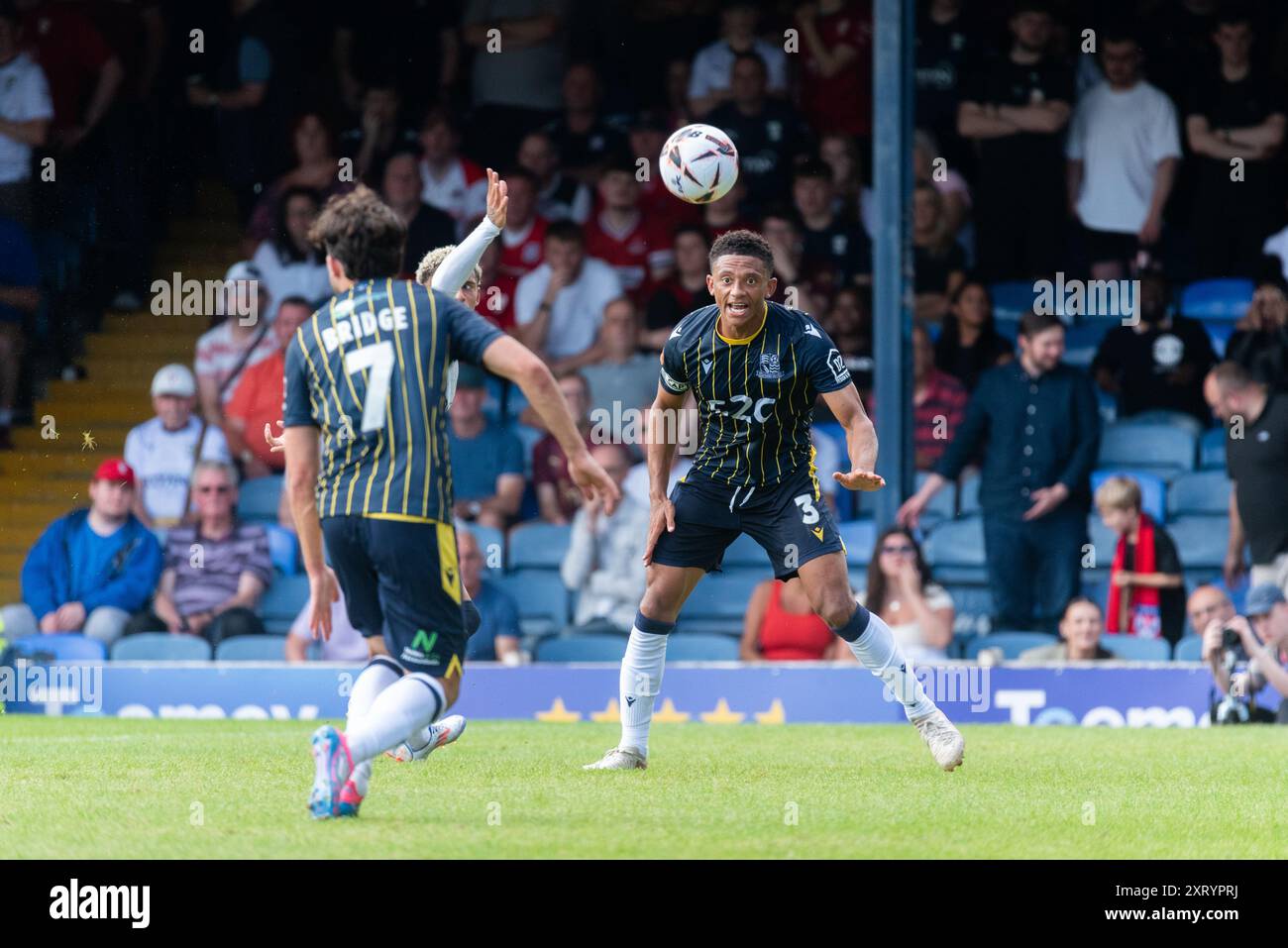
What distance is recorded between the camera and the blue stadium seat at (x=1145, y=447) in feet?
46.6

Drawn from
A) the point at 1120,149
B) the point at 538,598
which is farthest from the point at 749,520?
the point at 1120,149

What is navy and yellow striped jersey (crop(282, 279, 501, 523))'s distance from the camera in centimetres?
617

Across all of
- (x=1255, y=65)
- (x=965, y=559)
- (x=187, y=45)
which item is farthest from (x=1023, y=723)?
(x=187, y=45)

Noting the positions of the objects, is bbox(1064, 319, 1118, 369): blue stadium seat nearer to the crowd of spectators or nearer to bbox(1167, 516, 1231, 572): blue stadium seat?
the crowd of spectators

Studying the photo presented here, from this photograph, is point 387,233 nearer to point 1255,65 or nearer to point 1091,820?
point 1091,820

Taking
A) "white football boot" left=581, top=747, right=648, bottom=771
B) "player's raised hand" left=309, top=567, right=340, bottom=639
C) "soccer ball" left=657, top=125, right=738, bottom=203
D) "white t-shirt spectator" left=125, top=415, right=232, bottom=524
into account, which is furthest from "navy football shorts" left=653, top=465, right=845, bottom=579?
"white t-shirt spectator" left=125, top=415, right=232, bottom=524

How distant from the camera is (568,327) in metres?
14.7

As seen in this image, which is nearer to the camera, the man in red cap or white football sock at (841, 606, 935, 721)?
white football sock at (841, 606, 935, 721)

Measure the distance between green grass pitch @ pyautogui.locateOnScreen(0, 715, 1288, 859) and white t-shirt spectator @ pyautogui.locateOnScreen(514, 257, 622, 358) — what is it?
5.16m

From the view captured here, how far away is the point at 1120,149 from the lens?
14.8 meters

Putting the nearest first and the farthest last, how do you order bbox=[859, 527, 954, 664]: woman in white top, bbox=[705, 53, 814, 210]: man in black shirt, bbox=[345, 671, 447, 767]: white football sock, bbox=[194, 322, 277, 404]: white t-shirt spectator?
bbox=[345, 671, 447, 767]: white football sock < bbox=[859, 527, 954, 664]: woman in white top < bbox=[194, 322, 277, 404]: white t-shirt spectator < bbox=[705, 53, 814, 210]: man in black shirt

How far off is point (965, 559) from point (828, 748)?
15.3ft

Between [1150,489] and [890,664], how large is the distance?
20.4 feet
